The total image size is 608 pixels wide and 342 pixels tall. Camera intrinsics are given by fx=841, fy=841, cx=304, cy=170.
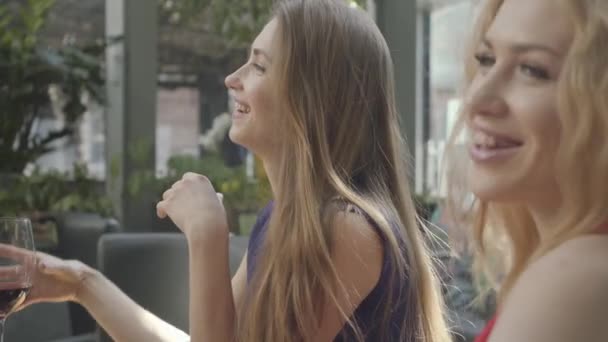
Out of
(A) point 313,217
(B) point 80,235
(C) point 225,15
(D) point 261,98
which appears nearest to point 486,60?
(A) point 313,217

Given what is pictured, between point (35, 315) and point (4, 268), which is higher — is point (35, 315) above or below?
below

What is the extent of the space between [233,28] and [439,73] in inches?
58.7

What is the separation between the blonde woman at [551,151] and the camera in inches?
22.8

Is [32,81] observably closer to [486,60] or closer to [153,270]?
[153,270]

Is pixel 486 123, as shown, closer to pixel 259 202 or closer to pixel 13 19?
pixel 259 202

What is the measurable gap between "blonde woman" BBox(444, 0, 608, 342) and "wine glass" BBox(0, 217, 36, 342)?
71 centimetres

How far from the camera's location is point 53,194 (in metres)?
4.21

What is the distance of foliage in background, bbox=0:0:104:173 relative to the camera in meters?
4.12

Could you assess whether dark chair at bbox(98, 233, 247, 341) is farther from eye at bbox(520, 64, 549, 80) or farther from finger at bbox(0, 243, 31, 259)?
eye at bbox(520, 64, 549, 80)

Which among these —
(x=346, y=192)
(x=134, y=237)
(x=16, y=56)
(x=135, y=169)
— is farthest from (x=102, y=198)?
(x=346, y=192)

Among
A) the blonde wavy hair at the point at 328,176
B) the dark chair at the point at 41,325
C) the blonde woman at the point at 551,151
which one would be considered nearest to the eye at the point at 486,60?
the blonde woman at the point at 551,151

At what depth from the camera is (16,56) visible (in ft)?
13.5

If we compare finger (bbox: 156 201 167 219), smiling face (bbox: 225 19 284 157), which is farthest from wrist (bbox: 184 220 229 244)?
smiling face (bbox: 225 19 284 157)

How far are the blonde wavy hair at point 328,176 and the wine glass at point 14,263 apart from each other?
0.34 metres
